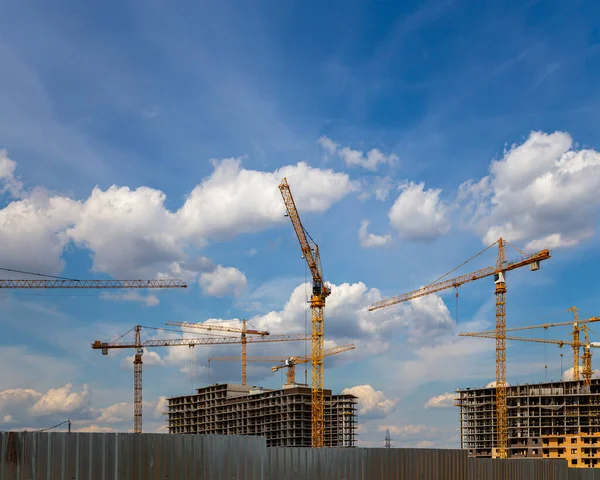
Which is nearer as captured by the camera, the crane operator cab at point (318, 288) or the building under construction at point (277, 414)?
the crane operator cab at point (318, 288)

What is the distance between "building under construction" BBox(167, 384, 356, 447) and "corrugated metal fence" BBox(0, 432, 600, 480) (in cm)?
14160

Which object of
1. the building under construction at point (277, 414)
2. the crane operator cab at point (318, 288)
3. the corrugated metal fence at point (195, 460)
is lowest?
the building under construction at point (277, 414)

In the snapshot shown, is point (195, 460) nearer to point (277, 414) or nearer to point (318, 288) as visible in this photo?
point (318, 288)

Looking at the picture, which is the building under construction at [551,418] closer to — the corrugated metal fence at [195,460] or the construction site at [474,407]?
the construction site at [474,407]

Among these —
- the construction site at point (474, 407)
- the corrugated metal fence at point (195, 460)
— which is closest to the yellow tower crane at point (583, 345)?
the construction site at point (474, 407)

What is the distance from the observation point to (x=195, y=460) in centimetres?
2045

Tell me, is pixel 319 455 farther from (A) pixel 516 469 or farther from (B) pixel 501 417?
(B) pixel 501 417

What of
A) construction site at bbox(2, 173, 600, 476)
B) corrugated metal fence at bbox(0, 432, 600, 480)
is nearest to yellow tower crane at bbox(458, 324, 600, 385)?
construction site at bbox(2, 173, 600, 476)

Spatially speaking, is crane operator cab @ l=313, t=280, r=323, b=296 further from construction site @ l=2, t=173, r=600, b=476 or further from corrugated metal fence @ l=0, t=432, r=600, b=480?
corrugated metal fence @ l=0, t=432, r=600, b=480

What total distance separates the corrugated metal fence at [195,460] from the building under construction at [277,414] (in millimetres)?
141598

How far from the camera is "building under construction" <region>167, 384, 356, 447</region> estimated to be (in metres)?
167

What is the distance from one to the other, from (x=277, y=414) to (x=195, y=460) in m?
155

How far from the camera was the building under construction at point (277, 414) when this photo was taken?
547 ft

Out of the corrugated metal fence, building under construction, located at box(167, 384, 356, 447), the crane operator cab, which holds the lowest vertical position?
building under construction, located at box(167, 384, 356, 447)
